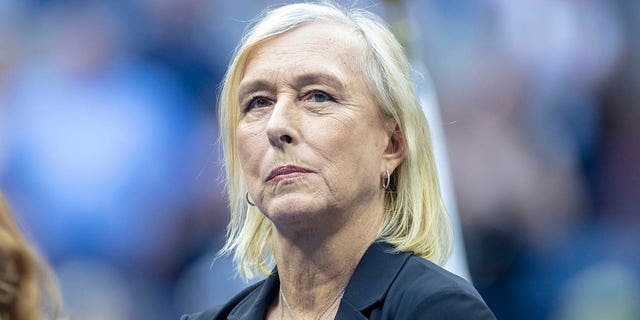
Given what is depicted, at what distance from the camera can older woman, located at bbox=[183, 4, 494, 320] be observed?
89.0 inches

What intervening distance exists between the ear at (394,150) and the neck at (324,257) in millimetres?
121

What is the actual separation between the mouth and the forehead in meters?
0.24

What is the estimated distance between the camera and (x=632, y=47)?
4309 millimetres

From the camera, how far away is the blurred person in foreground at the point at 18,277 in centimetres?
207

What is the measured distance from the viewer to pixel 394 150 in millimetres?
2422

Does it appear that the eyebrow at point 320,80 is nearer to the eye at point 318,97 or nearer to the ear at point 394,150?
the eye at point 318,97

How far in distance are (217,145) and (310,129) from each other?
226 centimetres

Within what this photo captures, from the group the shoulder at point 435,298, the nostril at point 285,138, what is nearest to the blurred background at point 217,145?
the nostril at point 285,138

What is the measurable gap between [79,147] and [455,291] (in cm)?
296

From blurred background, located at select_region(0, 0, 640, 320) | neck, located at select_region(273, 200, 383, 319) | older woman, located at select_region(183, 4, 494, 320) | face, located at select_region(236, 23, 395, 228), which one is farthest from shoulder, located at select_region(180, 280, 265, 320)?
blurred background, located at select_region(0, 0, 640, 320)

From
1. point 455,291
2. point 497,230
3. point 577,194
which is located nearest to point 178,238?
point 497,230

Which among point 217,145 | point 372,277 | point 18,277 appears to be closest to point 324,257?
point 372,277

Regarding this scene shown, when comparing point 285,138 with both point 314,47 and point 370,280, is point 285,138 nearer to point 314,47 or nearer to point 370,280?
point 314,47

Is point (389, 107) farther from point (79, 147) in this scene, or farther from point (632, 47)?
point (79, 147)
